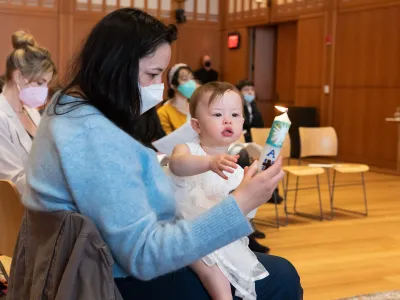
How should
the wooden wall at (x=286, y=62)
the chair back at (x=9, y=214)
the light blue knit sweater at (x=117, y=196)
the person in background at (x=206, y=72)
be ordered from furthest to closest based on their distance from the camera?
the person in background at (x=206, y=72) → the wooden wall at (x=286, y=62) → the chair back at (x=9, y=214) → the light blue knit sweater at (x=117, y=196)

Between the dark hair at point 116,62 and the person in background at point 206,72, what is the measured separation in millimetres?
11046

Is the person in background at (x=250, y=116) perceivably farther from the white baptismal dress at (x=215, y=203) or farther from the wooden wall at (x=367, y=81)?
the white baptismal dress at (x=215, y=203)

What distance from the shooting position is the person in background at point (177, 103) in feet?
16.2

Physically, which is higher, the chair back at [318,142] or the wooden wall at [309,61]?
the wooden wall at [309,61]

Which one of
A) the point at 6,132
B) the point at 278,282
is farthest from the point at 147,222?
the point at 6,132

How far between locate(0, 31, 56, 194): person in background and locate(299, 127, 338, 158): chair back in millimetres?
3176

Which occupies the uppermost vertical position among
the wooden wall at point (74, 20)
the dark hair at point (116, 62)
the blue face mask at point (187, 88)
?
the wooden wall at point (74, 20)

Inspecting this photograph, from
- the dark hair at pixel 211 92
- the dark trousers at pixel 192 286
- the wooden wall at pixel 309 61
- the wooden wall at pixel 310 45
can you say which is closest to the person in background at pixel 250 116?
the wooden wall at pixel 310 45

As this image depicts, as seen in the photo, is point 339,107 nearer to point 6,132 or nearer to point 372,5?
point 372,5

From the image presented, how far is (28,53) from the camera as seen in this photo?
10.7 feet

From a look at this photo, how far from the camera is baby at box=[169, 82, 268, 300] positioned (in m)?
1.81

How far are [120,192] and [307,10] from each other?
9776 millimetres

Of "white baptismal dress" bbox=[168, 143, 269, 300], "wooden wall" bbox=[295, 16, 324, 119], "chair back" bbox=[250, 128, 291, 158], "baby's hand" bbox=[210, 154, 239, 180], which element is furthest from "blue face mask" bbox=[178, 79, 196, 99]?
"wooden wall" bbox=[295, 16, 324, 119]

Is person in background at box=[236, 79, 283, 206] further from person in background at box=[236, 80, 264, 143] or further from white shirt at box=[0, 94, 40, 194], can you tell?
white shirt at box=[0, 94, 40, 194]
